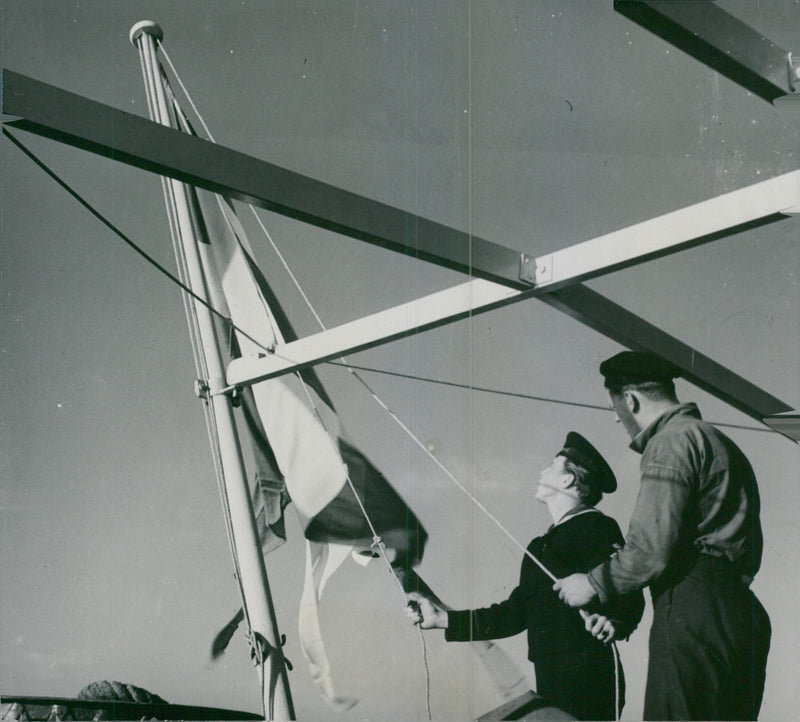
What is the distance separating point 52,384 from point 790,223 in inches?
54.2

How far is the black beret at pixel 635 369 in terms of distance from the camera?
1.76 m

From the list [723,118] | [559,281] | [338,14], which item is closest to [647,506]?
[559,281]

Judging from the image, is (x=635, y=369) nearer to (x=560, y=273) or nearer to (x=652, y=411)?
(x=652, y=411)

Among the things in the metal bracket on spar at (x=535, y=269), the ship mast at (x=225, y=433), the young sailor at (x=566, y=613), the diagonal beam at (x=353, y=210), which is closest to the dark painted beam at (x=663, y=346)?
the diagonal beam at (x=353, y=210)

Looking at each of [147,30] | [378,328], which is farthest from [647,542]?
[147,30]

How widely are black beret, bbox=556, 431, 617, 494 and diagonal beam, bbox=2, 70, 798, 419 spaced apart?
0.20 m

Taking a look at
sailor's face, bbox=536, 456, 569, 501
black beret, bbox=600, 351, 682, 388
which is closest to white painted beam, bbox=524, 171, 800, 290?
black beret, bbox=600, 351, 682, 388

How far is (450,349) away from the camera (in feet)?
5.72

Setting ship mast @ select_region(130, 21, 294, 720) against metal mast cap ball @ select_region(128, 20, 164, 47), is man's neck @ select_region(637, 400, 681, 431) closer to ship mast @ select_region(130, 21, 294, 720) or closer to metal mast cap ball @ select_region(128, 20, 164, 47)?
ship mast @ select_region(130, 21, 294, 720)

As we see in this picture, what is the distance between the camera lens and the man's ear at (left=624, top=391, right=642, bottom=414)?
1766 mm

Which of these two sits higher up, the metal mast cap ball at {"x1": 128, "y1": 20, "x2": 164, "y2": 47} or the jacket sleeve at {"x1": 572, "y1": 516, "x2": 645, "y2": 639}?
the metal mast cap ball at {"x1": 128, "y1": 20, "x2": 164, "y2": 47}

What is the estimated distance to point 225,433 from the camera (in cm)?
177

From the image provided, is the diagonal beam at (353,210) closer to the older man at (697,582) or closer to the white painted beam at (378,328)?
the white painted beam at (378,328)

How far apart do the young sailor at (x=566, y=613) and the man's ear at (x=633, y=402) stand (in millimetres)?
109
